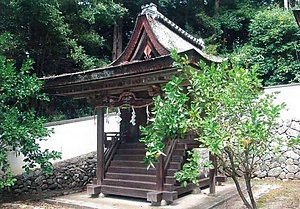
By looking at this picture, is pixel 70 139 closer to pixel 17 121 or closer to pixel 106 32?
pixel 17 121

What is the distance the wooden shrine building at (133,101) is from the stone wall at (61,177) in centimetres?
155

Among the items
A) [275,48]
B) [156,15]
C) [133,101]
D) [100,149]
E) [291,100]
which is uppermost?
[275,48]

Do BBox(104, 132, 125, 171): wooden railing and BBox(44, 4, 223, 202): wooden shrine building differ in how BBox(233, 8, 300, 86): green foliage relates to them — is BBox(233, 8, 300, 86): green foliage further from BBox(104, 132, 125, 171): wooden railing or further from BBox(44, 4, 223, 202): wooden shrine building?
BBox(104, 132, 125, 171): wooden railing

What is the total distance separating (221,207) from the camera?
611 cm

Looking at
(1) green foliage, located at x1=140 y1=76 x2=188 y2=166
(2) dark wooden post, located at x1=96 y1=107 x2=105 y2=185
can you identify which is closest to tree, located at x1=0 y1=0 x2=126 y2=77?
(2) dark wooden post, located at x1=96 y1=107 x2=105 y2=185

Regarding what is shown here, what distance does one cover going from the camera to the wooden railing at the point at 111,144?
25.5ft

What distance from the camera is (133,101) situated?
715 centimetres

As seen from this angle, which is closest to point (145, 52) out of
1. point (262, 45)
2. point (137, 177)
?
point (137, 177)

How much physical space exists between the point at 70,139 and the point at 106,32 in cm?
981

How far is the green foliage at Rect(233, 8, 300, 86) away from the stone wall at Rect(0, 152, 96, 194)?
27.1 feet

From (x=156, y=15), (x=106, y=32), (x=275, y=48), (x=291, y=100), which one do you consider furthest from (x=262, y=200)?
(x=106, y=32)

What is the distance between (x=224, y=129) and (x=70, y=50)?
8.62 metres

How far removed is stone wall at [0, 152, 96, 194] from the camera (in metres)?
8.05

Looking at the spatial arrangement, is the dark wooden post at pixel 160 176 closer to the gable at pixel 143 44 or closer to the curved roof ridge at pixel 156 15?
the gable at pixel 143 44
